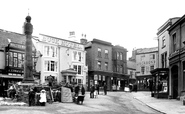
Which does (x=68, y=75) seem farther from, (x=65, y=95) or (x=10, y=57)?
(x=65, y=95)

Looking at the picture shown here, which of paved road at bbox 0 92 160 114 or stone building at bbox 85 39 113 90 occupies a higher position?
stone building at bbox 85 39 113 90

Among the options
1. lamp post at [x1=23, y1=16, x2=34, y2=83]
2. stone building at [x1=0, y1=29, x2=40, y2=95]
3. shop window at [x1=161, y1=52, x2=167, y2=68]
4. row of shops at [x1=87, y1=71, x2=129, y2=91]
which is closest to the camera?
lamp post at [x1=23, y1=16, x2=34, y2=83]

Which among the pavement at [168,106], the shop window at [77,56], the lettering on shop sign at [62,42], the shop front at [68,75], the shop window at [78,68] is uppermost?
the lettering on shop sign at [62,42]

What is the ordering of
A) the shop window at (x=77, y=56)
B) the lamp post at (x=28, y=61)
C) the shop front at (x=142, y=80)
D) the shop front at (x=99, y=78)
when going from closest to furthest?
the lamp post at (x=28, y=61) < the shop window at (x=77, y=56) < the shop front at (x=99, y=78) < the shop front at (x=142, y=80)

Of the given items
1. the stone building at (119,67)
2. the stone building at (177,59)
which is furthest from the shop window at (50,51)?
the stone building at (177,59)

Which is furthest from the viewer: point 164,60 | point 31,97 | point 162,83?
point 164,60

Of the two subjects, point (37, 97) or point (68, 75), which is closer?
point (37, 97)

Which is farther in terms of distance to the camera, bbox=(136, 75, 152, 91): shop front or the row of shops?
bbox=(136, 75, 152, 91): shop front

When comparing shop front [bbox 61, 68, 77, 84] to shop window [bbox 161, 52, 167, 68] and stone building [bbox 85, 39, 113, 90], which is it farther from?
shop window [bbox 161, 52, 167, 68]

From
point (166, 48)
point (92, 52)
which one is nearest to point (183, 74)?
point (166, 48)

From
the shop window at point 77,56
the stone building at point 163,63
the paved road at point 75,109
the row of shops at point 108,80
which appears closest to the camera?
the paved road at point 75,109

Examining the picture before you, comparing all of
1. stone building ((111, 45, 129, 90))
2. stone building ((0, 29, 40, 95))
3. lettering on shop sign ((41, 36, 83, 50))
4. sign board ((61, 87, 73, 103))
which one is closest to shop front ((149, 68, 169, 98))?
sign board ((61, 87, 73, 103))

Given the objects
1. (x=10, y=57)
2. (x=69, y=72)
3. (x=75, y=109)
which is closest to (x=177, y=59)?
(x=75, y=109)

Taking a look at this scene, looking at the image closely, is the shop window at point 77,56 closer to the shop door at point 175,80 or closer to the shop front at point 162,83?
the shop front at point 162,83
